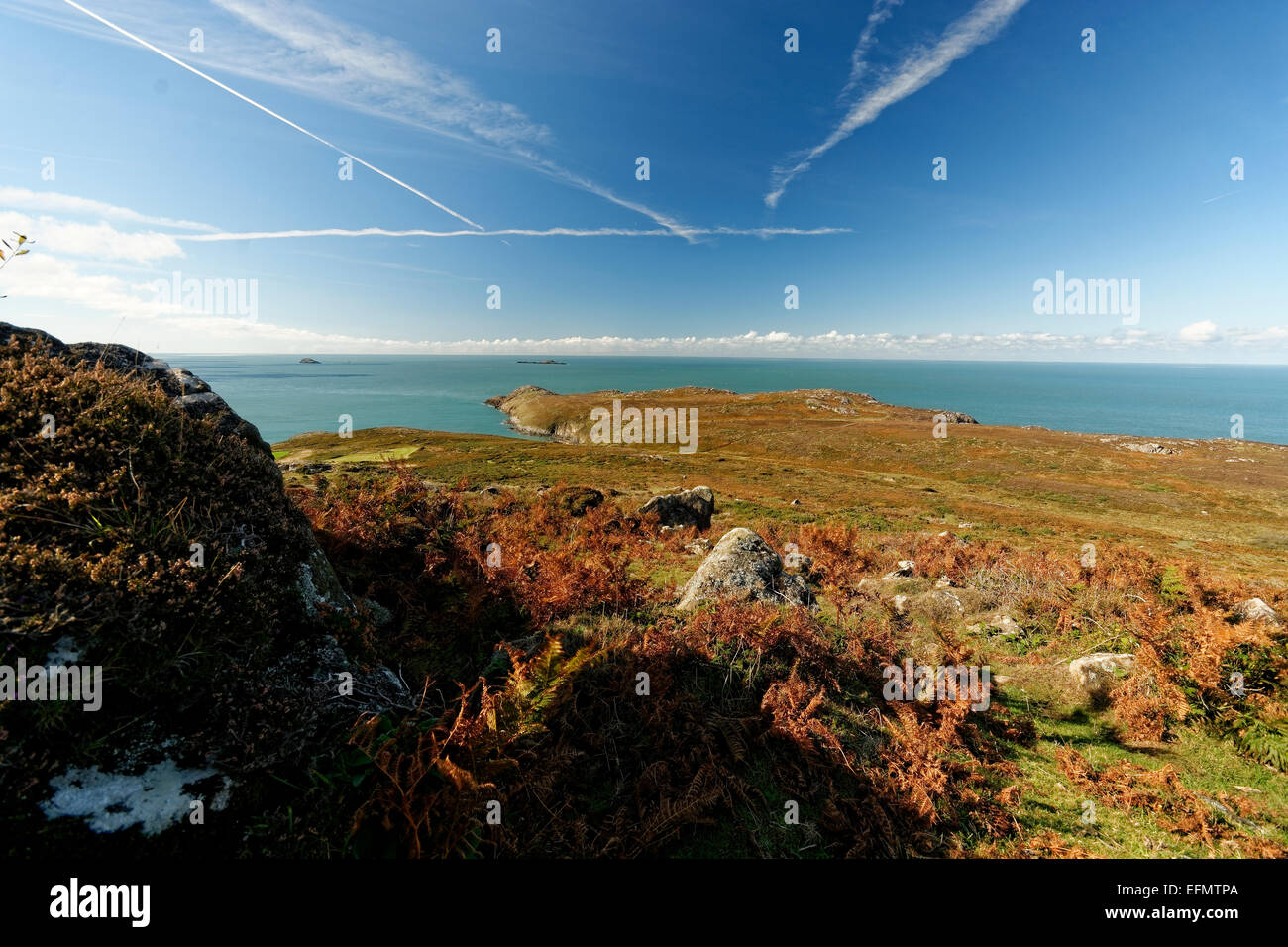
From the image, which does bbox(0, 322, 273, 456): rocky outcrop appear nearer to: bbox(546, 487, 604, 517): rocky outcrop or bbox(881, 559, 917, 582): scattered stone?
bbox(546, 487, 604, 517): rocky outcrop

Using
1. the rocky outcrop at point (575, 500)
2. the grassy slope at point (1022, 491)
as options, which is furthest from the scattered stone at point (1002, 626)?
the rocky outcrop at point (575, 500)

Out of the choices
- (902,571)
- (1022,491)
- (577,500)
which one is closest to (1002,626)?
(902,571)

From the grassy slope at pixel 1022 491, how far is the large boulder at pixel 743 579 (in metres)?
2.15

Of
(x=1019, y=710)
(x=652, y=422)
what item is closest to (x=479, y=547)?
(x=1019, y=710)

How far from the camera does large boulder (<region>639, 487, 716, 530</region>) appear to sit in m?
23.0

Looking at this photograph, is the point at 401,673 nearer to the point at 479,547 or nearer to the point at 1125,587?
the point at 479,547

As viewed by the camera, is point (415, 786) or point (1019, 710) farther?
point (1019, 710)

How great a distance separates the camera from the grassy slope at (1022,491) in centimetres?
652

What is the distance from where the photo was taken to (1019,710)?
771cm

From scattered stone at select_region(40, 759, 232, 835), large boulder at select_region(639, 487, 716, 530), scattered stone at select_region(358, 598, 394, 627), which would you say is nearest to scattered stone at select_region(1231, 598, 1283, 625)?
scattered stone at select_region(358, 598, 394, 627)

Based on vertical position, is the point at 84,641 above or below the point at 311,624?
above

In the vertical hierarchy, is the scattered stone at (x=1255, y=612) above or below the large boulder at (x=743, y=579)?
below

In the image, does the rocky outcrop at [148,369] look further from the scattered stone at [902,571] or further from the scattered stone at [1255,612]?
the scattered stone at [1255,612]

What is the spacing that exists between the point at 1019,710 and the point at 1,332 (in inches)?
626
